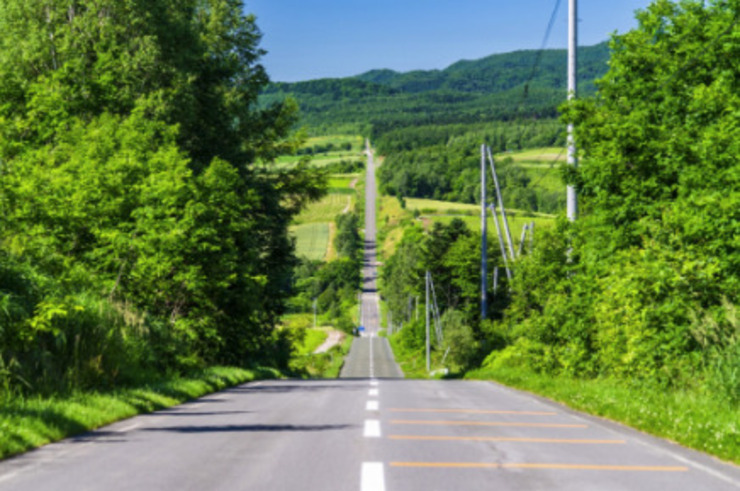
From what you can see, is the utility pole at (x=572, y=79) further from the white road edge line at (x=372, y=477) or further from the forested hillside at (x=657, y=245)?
the white road edge line at (x=372, y=477)

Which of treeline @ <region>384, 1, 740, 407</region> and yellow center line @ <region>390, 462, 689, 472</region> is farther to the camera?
treeline @ <region>384, 1, 740, 407</region>

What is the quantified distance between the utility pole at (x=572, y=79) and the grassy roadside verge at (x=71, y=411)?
1193 centimetres

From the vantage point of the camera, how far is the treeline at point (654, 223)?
15.9 metres

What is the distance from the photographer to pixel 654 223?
18.0 m

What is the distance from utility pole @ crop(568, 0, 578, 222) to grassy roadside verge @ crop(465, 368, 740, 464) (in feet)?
22.7

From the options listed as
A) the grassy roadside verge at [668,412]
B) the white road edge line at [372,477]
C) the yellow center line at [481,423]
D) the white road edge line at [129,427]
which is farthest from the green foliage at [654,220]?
the white road edge line at [129,427]

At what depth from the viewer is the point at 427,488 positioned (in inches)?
265

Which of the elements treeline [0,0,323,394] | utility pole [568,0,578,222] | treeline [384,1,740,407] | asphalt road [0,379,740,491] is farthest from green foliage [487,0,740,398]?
treeline [0,0,323,394]

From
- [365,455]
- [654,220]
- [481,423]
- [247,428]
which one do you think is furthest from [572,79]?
[365,455]

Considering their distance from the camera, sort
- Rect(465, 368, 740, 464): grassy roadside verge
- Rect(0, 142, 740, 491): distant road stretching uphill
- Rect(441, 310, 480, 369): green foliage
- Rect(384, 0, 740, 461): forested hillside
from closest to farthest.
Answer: Rect(0, 142, 740, 491): distant road stretching uphill, Rect(465, 368, 740, 464): grassy roadside verge, Rect(384, 0, 740, 461): forested hillside, Rect(441, 310, 480, 369): green foliage

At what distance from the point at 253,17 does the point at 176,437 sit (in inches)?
1371

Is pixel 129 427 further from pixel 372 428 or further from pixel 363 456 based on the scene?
pixel 363 456

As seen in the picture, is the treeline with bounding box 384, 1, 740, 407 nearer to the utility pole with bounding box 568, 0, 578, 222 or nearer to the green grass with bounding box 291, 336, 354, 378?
the utility pole with bounding box 568, 0, 578, 222

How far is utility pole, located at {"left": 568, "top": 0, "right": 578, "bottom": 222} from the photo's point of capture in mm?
24219
